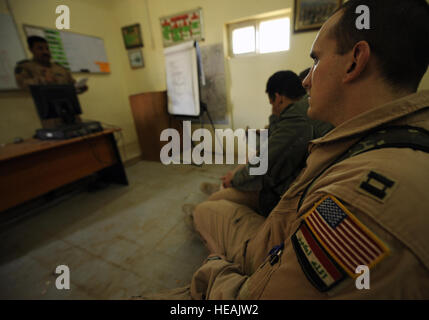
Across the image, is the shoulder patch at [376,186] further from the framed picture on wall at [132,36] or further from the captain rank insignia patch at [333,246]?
the framed picture on wall at [132,36]

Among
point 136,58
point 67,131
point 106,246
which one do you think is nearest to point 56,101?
point 67,131

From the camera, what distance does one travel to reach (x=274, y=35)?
2.34m

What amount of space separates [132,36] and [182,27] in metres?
1.00

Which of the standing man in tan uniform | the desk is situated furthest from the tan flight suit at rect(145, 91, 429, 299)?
the standing man in tan uniform

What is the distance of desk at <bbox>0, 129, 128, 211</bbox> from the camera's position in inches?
55.0

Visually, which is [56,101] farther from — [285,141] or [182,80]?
[285,141]

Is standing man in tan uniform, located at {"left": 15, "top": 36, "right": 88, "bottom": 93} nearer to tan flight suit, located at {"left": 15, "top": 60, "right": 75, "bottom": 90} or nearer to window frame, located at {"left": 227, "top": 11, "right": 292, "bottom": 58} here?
tan flight suit, located at {"left": 15, "top": 60, "right": 75, "bottom": 90}

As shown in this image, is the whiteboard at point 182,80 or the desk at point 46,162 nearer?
the desk at point 46,162

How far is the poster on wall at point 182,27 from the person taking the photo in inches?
99.4

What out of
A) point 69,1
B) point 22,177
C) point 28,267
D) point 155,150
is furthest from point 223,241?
point 69,1

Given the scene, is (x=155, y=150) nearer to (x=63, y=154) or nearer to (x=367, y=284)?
(x=63, y=154)

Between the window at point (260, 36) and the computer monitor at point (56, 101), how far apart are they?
2114mm

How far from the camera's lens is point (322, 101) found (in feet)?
1.70

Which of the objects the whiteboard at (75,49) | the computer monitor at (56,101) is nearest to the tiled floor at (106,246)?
the computer monitor at (56,101)
